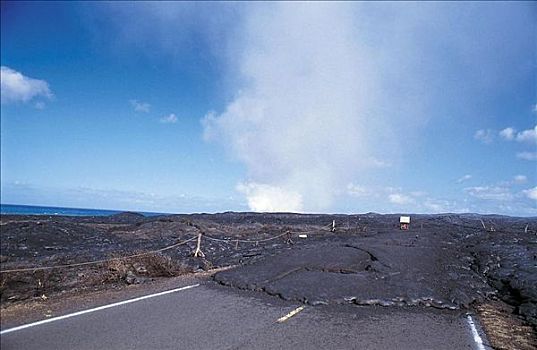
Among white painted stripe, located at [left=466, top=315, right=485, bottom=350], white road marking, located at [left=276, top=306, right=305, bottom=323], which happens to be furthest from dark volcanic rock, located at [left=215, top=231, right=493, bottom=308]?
white painted stripe, located at [left=466, top=315, right=485, bottom=350]

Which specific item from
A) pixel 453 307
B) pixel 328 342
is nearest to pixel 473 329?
pixel 453 307

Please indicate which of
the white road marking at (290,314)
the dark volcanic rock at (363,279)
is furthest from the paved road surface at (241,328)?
the dark volcanic rock at (363,279)

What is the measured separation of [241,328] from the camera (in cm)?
693

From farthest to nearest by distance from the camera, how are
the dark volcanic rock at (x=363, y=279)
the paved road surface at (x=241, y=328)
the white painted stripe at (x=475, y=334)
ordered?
1. the dark volcanic rock at (x=363, y=279)
2. the white painted stripe at (x=475, y=334)
3. the paved road surface at (x=241, y=328)

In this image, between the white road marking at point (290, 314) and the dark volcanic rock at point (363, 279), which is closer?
the white road marking at point (290, 314)

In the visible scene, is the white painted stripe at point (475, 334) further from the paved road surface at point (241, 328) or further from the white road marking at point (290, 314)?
the white road marking at point (290, 314)

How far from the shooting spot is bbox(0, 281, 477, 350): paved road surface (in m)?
5.95

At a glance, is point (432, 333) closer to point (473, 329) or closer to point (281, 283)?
point (473, 329)

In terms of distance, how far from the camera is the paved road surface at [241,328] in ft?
19.5

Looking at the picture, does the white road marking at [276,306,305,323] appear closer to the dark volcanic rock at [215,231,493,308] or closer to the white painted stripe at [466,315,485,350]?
Answer: the dark volcanic rock at [215,231,493,308]

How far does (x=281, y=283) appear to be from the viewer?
36.1ft

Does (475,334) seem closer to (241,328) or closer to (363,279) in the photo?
(241,328)

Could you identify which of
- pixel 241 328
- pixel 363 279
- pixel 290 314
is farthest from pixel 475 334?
pixel 363 279

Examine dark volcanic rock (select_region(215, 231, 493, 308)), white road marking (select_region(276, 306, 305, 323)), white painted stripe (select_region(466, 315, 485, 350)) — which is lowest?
white painted stripe (select_region(466, 315, 485, 350))
